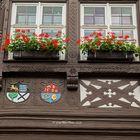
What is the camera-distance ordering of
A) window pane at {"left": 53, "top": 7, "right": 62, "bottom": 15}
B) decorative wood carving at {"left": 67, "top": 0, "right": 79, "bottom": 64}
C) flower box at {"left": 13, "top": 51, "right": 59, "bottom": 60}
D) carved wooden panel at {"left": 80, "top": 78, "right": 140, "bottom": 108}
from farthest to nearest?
window pane at {"left": 53, "top": 7, "right": 62, "bottom": 15}, decorative wood carving at {"left": 67, "top": 0, "right": 79, "bottom": 64}, flower box at {"left": 13, "top": 51, "right": 59, "bottom": 60}, carved wooden panel at {"left": 80, "top": 78, "right": 140, "bottom": 108}

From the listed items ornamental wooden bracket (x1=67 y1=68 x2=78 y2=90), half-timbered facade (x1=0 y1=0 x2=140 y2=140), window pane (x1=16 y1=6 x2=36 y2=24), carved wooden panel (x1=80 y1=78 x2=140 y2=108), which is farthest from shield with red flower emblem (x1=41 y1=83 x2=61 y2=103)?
window pane (x1=16 y1=6 x2=36 y2=24)

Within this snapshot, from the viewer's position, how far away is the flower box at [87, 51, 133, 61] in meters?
10.1

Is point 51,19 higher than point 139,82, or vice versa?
point 51,19

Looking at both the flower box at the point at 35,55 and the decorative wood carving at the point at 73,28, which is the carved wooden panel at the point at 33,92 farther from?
the decorative wood carving at the point at 73,28

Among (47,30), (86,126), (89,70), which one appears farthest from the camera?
(47,30)

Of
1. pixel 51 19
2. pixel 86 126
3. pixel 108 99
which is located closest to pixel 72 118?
pixel 86 126

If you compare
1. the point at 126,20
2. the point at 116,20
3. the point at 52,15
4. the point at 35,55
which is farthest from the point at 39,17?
the point at 126,20

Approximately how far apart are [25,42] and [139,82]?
108 inches

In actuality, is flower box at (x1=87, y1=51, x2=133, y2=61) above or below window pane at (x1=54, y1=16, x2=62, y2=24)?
below

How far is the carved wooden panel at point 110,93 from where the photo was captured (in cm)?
981

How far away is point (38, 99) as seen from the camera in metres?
9.85

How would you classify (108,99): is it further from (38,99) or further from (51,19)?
(51,19)

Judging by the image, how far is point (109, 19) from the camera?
422 inches

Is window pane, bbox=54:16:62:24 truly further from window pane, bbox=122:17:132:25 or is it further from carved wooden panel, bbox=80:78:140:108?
carved wooden panel, bbox=80:78:140:108
